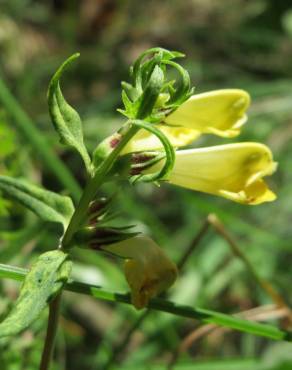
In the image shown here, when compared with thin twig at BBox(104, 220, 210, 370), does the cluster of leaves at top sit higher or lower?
higher

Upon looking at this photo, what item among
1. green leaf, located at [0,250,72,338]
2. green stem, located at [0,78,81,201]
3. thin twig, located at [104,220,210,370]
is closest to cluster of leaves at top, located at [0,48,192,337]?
green leaf, located at [0,250,72,338]

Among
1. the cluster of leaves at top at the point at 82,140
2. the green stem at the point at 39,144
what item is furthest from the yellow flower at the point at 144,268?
the green stem at the point at 39,144

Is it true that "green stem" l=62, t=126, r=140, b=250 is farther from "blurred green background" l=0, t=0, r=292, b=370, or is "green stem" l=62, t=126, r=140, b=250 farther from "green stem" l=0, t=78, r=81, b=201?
"green stem" l=0, t=78, r=81, b=201

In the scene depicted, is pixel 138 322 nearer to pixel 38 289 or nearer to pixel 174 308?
pixel 174 308

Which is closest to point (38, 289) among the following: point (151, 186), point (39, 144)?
point (39, 144)

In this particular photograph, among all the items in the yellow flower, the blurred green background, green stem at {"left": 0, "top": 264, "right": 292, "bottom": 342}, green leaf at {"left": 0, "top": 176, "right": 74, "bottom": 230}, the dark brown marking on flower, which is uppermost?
the dark brown marking on flower

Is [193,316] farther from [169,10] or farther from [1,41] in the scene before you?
[169,10]

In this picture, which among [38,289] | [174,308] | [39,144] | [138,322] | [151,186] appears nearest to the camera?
[38,289]
